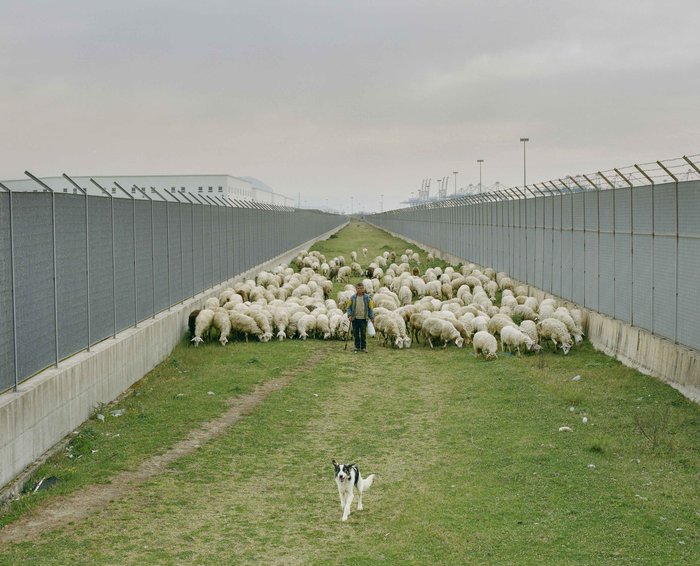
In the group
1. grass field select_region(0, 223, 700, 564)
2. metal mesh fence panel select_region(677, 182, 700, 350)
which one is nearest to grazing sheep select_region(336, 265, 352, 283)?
grass field select_region(0, 223, 700, 564)

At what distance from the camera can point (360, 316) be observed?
73.8ft

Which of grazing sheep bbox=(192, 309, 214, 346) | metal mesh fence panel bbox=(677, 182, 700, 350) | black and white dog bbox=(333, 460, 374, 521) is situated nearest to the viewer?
black and white dog bbox=(333, 460, 374, 521)

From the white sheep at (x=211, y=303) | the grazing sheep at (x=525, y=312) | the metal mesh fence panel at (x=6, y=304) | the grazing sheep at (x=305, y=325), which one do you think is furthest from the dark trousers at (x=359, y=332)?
the metal mesh fence panel at (x=6, y=304)

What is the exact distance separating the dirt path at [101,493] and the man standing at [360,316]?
24.4ft

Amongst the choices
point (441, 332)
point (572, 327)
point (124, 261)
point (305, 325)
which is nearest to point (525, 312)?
point (572, 327)

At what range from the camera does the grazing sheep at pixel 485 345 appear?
20.6m

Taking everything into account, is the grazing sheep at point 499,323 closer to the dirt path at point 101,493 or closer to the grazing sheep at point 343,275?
the dirt path at point 101,493

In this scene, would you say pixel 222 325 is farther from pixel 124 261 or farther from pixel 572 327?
pixel 572 327

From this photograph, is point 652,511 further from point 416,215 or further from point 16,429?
point 416,215

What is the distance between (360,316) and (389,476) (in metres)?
11.3

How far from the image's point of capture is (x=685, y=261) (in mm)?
16672

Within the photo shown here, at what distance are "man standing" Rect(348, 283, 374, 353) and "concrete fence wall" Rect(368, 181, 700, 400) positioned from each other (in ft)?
18.6

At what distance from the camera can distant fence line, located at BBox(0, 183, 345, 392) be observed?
11700 mm

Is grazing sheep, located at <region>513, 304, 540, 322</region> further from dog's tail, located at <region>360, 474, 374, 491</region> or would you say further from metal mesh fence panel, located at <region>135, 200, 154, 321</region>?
dog's tail, located at <region>360, 474, 374, 491</region>
